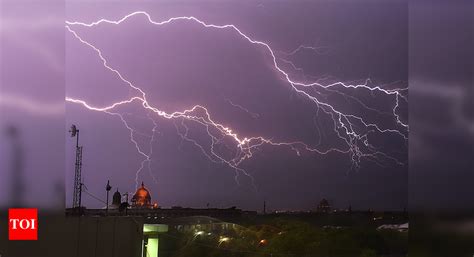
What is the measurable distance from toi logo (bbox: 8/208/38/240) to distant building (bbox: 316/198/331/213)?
24.1 feet

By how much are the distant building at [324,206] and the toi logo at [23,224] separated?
7340mm

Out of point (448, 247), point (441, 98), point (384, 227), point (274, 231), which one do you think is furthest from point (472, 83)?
point (274, 231)

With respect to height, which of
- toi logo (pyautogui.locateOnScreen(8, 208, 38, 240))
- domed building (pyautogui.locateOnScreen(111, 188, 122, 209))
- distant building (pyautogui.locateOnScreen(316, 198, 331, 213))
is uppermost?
toi logo (pyautogui.locateOnScreen(8, 208, 38, 240))

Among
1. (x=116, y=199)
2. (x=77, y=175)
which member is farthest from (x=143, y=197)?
(x=77, y=175)

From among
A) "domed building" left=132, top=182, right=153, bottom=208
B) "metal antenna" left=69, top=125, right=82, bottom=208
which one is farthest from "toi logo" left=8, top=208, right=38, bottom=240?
"domed building" left=132, top=182, right=153, bottom=208

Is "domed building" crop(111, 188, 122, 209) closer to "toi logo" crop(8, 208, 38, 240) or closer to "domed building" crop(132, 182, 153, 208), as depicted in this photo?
"domed building" crop(132, 182, 153, 208)

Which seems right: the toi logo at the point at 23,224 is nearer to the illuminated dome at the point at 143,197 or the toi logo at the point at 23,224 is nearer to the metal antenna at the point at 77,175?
the metal antenna at the point at 77,175

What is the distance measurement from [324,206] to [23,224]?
819 cm

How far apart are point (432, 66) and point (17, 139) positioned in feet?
7.04

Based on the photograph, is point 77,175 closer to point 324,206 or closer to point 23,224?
point 23,224

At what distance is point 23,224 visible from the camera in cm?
287

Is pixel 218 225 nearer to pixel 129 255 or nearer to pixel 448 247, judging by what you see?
pixel 129 255

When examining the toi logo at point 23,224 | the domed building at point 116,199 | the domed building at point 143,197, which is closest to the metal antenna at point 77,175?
the domed building at point 116,199

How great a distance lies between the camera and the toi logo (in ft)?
9.14
